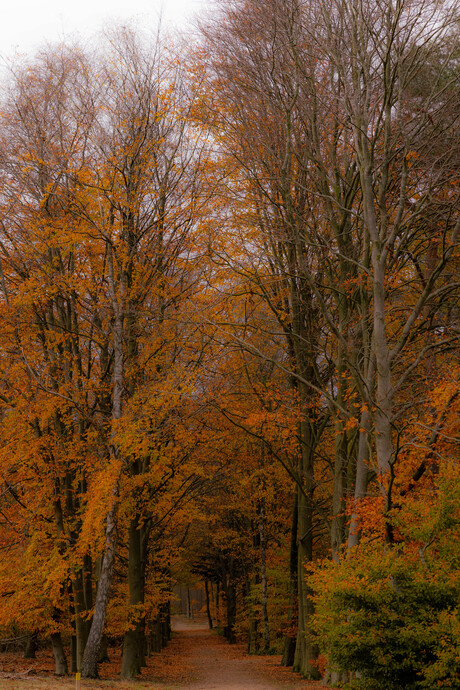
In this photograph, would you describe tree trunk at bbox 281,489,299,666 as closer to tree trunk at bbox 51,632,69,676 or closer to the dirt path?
the dirt path

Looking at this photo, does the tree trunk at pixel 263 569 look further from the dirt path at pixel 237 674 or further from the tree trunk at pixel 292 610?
the tree trunk at pixel 292 610

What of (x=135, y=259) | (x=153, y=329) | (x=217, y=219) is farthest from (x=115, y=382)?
(x=217, y=219)

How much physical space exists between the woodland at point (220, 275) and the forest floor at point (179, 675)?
95 centimetres

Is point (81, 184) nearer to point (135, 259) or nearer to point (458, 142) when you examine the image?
point (135, 259)

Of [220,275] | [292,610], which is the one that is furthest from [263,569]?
[220,275]

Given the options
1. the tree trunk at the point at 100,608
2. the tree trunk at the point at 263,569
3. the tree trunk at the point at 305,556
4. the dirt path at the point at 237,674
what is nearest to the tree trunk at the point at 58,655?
the tree trunk at the point at 100,608

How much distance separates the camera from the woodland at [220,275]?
10.6 m

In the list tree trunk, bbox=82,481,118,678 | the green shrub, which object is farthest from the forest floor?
the green shrub

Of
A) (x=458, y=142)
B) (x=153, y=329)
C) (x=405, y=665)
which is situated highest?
(x=458, y=142)

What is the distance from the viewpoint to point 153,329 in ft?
49.5

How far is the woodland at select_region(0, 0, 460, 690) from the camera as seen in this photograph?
10586 mm

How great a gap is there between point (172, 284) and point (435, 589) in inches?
459

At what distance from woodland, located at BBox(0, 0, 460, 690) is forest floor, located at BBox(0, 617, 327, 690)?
0.95 m

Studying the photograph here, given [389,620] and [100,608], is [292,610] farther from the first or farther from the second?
[389,620]
